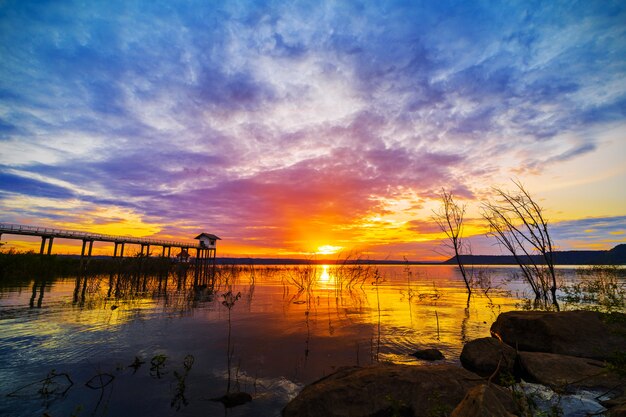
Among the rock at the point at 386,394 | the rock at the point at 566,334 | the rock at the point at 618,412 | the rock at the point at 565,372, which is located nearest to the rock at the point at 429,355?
the rock at the point at 565,372

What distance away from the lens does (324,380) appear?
601cm

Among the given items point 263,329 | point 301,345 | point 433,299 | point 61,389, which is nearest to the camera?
point 61,389

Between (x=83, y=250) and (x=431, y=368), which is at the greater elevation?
(x=83, y=250)

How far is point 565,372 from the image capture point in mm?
6836

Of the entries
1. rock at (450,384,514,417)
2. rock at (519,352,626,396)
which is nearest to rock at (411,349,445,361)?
rock at (519,352,626,396)

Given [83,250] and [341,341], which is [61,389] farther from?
[83,250]

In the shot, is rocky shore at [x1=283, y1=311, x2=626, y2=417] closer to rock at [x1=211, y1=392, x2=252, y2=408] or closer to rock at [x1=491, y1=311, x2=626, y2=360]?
rock at [x1=491, y1=311, x2=626, y2=360]

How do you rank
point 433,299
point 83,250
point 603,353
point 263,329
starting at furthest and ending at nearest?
point 83,250 → point 433,299 → point 263,329 → point 603,353

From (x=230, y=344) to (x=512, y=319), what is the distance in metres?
9.79

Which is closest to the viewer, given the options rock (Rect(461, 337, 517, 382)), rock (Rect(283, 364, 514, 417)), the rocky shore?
the rocky shore

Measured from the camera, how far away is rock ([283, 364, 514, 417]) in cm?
495

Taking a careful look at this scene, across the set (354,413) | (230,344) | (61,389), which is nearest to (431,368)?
(354,413)

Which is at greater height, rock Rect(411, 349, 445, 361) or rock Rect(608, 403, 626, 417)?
rock Rect(608, 403, 626, 417)

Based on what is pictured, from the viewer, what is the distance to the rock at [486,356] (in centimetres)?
741
